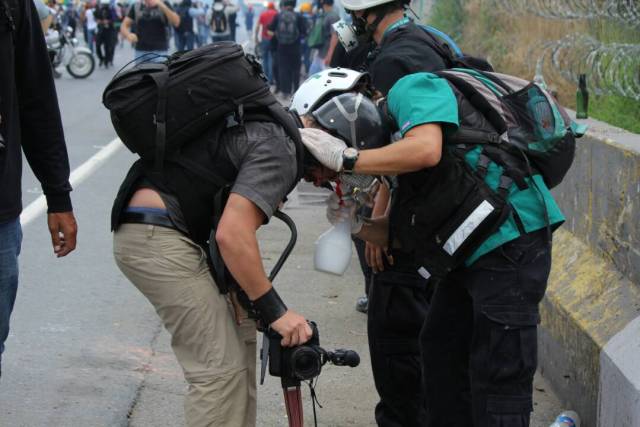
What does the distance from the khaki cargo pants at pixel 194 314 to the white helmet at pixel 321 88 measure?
2.01 ft

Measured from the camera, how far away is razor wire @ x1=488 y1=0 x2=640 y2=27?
612 centimetres

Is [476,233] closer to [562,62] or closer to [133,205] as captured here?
[133,205]

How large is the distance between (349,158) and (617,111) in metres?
4.14

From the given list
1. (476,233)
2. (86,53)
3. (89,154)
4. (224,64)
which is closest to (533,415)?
(476,233)

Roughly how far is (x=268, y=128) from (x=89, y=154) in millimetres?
9499

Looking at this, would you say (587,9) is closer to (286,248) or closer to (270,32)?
(286,248)

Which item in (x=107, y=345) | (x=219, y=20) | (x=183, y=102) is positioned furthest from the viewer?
(x=219, y=20)

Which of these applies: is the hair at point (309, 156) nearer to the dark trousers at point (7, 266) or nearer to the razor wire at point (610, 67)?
the dark trousers at point (7, 266)

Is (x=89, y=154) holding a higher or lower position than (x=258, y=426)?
lower

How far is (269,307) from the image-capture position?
3.39m

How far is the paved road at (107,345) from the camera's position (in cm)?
493

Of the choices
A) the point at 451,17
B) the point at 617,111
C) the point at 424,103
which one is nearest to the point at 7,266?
the point at 424,103

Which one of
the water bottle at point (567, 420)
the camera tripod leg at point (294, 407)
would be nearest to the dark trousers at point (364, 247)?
the camera tripod leg at point (294, 407)

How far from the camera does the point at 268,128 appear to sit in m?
3.39
